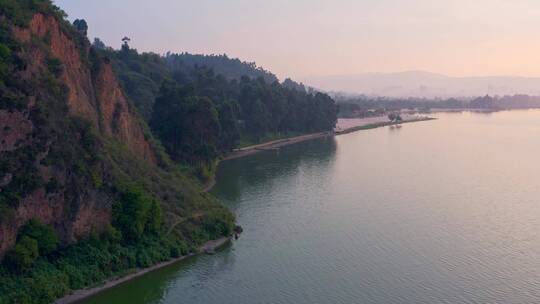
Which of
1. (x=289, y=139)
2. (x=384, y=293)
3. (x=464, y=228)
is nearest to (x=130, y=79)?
(x=289, y=139)

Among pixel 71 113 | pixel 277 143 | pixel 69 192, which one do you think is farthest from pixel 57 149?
pixel 277 143

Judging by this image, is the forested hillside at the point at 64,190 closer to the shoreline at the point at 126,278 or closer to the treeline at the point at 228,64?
the shoreline at the point at 126,278

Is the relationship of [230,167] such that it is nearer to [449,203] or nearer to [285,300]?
[449,203]

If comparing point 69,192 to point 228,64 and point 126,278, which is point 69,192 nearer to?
point 126,278

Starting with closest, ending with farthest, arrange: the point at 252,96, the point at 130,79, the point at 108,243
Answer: the point at 108,243 → the point at 130,79 → the point at 252,96

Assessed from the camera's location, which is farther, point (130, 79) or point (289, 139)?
point (289, 139)

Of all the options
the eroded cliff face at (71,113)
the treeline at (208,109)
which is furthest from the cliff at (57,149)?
the treeline at (208,109)
